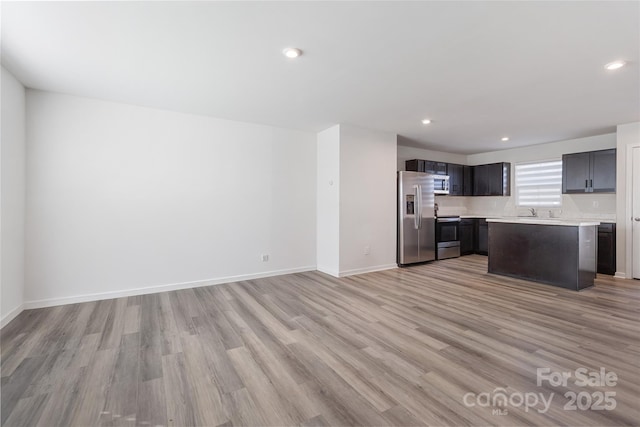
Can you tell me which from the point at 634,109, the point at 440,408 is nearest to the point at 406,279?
the point at 440,408

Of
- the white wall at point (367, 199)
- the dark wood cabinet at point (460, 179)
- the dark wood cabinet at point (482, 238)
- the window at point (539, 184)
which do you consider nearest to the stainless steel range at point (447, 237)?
the dark wood cabinet at point (482, 238)

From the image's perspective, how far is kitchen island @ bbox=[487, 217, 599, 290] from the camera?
12.9 feet

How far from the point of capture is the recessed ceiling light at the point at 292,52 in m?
2.44

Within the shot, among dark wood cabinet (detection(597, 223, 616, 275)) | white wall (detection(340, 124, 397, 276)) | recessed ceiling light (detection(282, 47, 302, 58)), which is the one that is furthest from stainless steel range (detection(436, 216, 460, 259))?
recessed ceiling light (detection(282, 47, 302, 58))

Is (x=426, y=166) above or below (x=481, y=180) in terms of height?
above

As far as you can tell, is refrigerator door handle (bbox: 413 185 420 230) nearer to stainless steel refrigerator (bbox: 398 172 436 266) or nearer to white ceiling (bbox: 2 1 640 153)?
stainless steel refrigerator (bbox: 398 172 436 266)

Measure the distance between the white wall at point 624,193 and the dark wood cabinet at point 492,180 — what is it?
206cm

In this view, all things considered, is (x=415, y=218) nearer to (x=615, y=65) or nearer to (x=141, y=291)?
(x=615, y=65)

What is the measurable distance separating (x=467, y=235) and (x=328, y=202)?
399 cm

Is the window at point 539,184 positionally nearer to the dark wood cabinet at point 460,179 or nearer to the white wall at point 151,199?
the dark wood cabinet at point 460,179

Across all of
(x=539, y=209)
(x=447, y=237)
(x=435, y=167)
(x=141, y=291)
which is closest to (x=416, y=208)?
(x=447, y=237)

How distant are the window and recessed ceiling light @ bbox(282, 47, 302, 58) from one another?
6.42 m

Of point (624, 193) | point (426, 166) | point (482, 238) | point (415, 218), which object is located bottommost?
point (482, 238)

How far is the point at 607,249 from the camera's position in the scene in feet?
15.9
